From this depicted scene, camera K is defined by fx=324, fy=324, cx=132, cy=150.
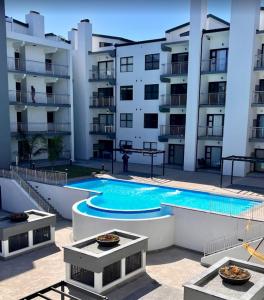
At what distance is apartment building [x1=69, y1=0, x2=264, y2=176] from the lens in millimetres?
27141

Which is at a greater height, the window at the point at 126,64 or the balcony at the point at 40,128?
the window at the point at 126,64

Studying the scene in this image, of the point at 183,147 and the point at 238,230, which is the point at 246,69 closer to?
the point at 183,147

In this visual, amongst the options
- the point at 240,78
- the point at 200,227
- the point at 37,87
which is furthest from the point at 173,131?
the point at 200,227

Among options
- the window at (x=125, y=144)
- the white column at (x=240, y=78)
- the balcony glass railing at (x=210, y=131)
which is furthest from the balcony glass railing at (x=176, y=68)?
the window at (x=125, y=144)

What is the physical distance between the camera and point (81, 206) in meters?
19.2

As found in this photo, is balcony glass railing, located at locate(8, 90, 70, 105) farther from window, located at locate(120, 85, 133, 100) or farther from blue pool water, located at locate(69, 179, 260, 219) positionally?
blue pool water, located at locate(69, 179, 260, 219)

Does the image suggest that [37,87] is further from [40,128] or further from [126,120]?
[126,120]

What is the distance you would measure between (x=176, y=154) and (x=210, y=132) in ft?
14.8

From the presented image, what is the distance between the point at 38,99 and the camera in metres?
32.9

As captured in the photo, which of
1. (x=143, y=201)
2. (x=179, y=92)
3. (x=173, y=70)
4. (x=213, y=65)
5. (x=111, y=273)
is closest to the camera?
(x=111, y=273)

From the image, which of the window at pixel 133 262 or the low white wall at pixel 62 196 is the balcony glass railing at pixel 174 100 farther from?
the window at pixel 133 262

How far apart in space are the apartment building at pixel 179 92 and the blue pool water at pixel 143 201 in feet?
27.8

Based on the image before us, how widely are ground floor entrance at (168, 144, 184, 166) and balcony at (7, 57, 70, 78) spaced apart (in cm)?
1349

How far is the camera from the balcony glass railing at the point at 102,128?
36.6 meters
